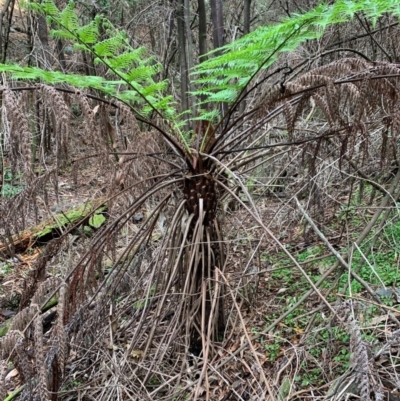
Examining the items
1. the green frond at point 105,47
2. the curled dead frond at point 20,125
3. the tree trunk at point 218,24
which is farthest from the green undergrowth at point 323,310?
the tree trunk at point 218,24

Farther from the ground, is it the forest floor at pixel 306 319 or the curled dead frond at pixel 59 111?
the curled dead frond at pixel 59 111

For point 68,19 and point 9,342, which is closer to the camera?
point 9,342

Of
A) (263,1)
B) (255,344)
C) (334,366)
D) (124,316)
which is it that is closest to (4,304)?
(124,316)

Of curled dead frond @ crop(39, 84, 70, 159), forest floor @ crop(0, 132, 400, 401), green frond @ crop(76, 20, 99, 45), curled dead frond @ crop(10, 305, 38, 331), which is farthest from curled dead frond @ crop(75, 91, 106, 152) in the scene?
curled dead frond @ crop(10, 305, 38, 331)

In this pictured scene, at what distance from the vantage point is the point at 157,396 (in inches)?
78.1

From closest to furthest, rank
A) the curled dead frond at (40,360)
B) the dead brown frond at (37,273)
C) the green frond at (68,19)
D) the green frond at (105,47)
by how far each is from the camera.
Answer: the curled dead frond at (40,360)
the green frond at (68,19)
the green frond at (105,47)
the dead brown frond at (37,273)

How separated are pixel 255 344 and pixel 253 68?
1516mm

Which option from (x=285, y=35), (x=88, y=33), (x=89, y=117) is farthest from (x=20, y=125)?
(x=285, y=35)

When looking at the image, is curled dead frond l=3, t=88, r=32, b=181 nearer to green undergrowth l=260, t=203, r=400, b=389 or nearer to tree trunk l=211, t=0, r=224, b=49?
green undergrowth l=260, t=203, r=400, b=389

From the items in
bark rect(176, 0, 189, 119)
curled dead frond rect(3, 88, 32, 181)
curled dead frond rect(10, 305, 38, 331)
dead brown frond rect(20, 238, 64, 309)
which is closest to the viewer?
curled dead frond rect(3, 88, 32, 181)

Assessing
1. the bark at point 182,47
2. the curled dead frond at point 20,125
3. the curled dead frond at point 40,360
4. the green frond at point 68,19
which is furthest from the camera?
the bark at point 182,47

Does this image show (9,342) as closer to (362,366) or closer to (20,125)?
(20,125)

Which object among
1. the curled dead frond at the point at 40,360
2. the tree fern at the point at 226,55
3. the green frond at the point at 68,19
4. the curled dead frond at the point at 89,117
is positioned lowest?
the curled dead frond at the point at 40,360

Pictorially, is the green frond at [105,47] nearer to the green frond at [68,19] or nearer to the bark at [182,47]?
the green frond at [68,19]
